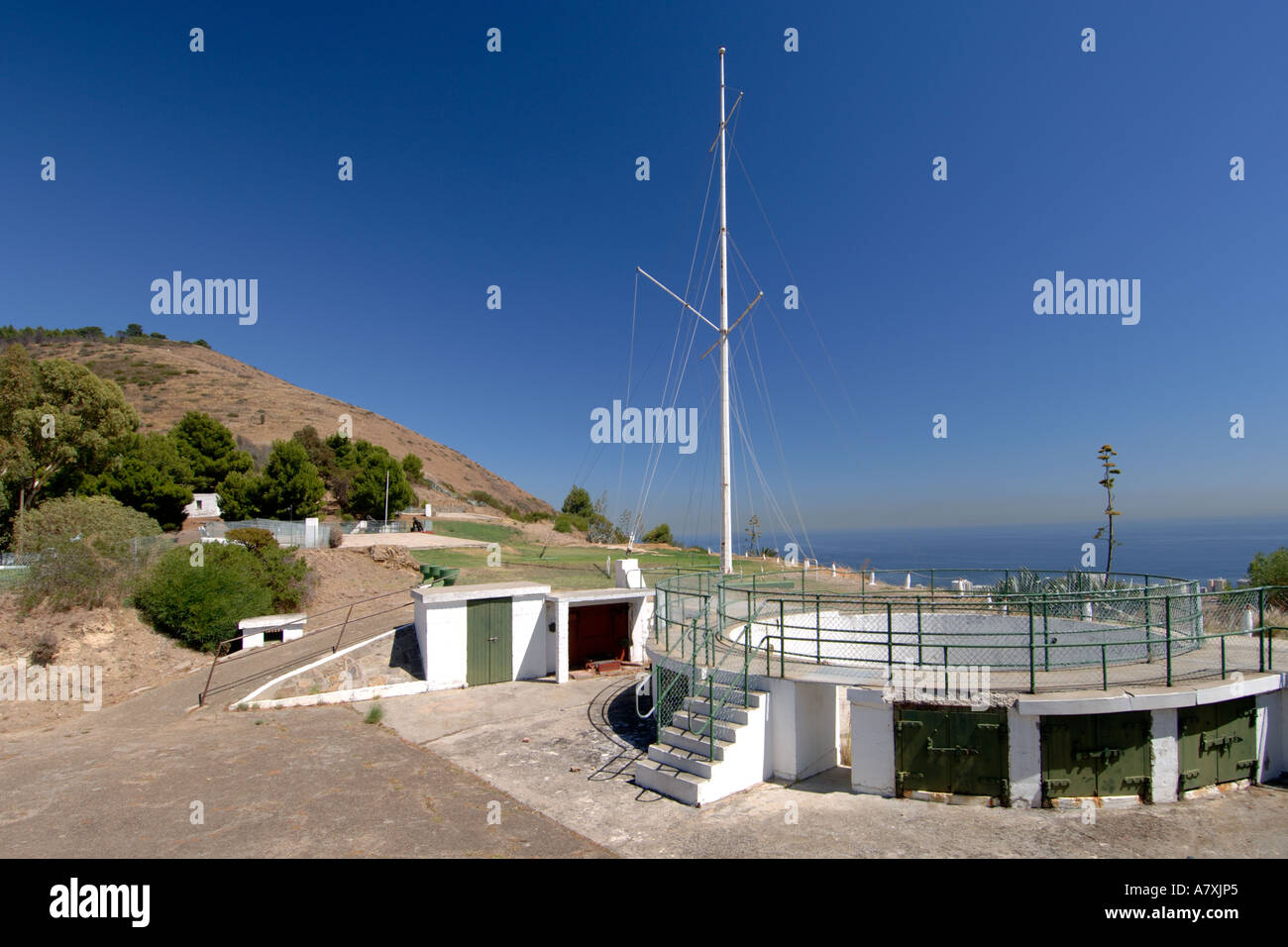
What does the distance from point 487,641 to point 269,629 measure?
8403mm

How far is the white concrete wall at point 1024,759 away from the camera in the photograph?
8391 millimetres

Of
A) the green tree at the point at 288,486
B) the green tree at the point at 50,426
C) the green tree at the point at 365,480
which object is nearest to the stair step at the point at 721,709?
the green tree at the point at 50,426

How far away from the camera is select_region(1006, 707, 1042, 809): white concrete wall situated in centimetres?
839

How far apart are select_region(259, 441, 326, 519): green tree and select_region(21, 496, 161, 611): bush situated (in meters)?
12.1

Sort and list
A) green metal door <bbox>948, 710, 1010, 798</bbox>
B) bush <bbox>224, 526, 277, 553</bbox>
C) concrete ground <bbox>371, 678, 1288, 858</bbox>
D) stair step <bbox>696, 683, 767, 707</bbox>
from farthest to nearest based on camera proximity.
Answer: bush <bbox>224, 526, 277, 553</bbox> < stair step <bbox>696, 683, 767, 707</bbox> < green metal door <bbox>948, 710, 1010, 798</bbox> < concrete ground <bbox>371, 678, 1288, 858</bbox>

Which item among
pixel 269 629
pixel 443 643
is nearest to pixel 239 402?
pixel 269 629

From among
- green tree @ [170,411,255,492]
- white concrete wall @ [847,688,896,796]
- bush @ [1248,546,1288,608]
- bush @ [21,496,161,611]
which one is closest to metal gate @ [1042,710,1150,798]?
white concrete wall @ [847,688,896,796]

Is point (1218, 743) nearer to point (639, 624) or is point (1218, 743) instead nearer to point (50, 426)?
point (639, 624)

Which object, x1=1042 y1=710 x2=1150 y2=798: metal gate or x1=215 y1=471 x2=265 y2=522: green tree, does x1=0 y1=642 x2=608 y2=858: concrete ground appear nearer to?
x1=1042 y1=710 x2=1150 y2=798: metal gate

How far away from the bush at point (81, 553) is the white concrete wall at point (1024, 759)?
82.9 feet
